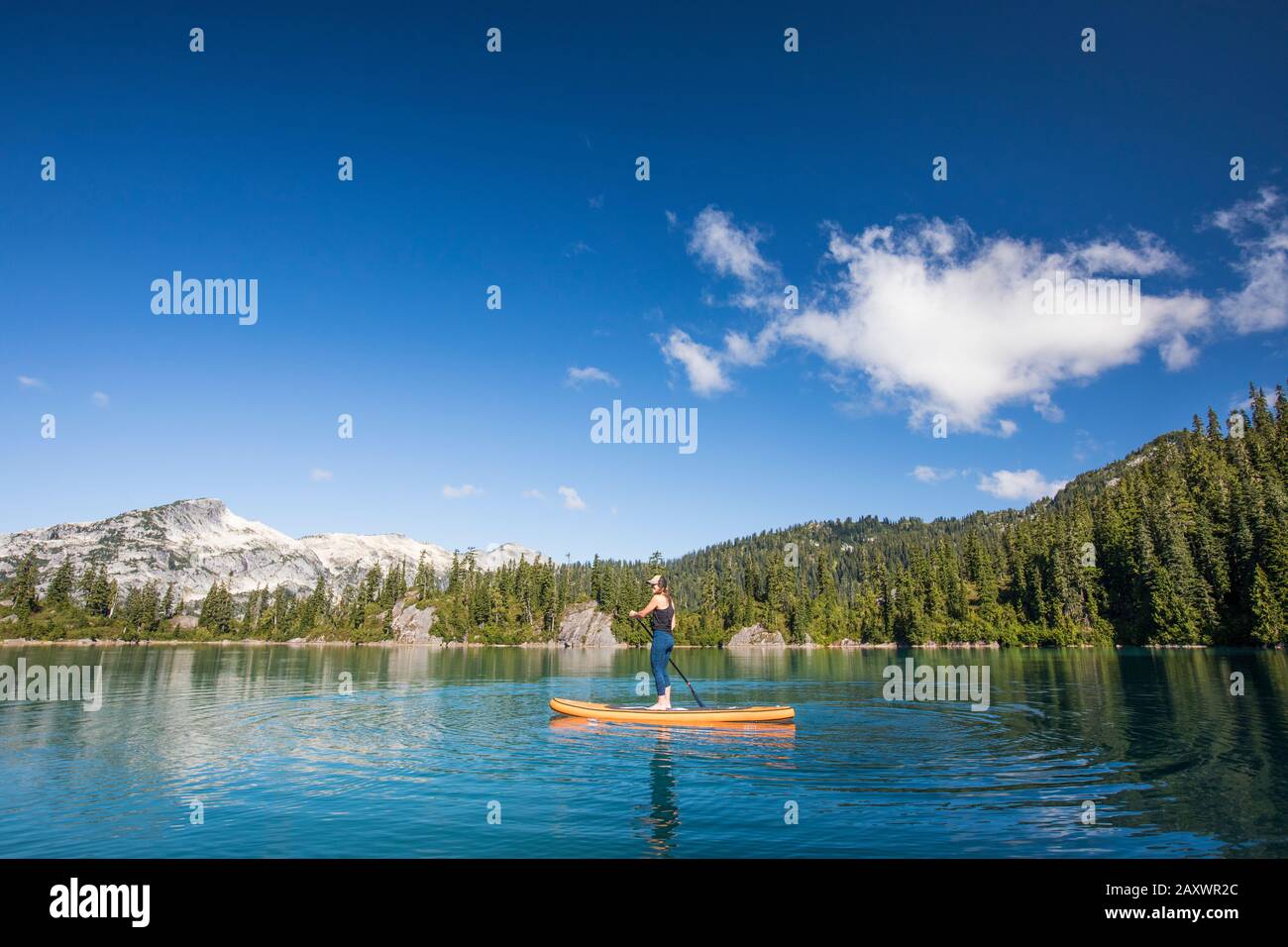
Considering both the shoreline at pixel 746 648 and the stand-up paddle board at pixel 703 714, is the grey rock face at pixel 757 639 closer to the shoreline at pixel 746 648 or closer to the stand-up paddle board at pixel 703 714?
the shoreline at pixel 746 648

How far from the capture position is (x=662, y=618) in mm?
27812

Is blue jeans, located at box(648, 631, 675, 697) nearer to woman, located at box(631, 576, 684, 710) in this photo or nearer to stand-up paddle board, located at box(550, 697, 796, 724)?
woman, located at box(631, 576, 684, 710)

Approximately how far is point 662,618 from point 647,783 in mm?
9340

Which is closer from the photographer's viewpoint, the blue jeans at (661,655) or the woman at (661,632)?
the woman at (661,632)

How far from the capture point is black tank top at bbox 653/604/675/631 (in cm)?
2775

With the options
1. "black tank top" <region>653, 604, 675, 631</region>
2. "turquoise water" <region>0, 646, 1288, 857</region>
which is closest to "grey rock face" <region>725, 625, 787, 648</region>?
"turquoise water" <region>0, 646, 1288, 857</region>

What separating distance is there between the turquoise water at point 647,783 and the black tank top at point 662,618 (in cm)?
422

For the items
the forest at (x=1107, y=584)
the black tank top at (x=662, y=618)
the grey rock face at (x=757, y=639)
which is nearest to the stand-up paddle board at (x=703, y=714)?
the black tank top at (x=662, y=618)

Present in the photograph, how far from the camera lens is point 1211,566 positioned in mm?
128875

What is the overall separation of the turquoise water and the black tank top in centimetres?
422

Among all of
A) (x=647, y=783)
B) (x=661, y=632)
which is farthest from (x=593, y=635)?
(x=647, y=783)

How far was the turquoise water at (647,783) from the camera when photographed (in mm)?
13742
